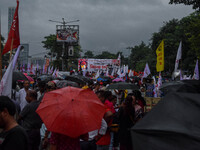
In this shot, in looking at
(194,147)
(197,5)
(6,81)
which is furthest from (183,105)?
(197,5)

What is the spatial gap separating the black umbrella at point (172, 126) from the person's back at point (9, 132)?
1205mm

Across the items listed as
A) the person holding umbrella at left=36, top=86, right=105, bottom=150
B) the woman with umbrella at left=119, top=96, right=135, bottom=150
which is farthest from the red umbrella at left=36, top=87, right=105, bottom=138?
the woman with umbrella at left=119, top=96, right=135, bottom=150

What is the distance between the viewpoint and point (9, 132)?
2.50 metres

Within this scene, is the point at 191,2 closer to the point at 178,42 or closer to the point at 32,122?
the point at 32,122

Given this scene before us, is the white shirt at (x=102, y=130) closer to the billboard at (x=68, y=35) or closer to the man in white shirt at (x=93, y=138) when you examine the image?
the man in white shirt at (x=93, y=138)

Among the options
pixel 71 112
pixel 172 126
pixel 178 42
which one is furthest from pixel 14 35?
pixel 178 42

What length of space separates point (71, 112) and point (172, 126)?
71.2 inches

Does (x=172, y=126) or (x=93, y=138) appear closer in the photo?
(x=172, y=126)

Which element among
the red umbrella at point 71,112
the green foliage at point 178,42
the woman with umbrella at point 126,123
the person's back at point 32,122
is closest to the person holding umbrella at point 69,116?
the red umbrella at point 71,112

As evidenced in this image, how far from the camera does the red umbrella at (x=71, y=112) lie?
10.6 feet

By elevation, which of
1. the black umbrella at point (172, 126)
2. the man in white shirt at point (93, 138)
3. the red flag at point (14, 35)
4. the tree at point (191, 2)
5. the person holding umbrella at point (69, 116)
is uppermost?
the tree at point (191, 2)

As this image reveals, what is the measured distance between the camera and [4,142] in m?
2.48

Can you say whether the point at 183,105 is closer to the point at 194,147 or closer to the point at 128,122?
the point at 194,147

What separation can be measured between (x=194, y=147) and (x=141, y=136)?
13.4 inches
